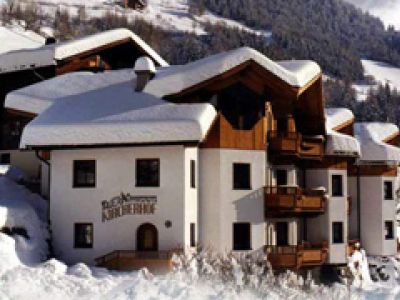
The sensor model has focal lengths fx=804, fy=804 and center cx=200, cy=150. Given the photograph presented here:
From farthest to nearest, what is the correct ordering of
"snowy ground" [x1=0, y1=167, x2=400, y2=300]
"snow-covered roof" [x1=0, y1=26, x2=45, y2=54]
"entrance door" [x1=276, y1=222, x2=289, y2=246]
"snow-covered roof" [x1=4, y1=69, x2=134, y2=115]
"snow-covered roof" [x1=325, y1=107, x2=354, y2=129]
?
"snow-covered roof" [x1=0, y1=26, x2=45, y2=54] < "snow-covered roof" [x1=325, y1=107, x2=354, y2=129] < "snow-covered roof" [x1=4, y1=69, x2=134, y2=115] < "entrance door" [x1=276, y1=222, x2=289, y2=246] < "snowy ground" [x1=0, y1=167, x2=400, y2=300]

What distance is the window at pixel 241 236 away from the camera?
32.8 meters

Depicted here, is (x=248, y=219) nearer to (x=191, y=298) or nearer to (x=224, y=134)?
(x=224, y=134)

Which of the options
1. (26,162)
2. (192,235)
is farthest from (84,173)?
(26,162)

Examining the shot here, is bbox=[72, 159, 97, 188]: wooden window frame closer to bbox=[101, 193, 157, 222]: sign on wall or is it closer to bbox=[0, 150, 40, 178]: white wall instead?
bbox=[101, 193, 157, 222]: sign on wall

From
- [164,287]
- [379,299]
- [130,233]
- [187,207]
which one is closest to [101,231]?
[130,233]

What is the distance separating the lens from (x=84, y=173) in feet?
105

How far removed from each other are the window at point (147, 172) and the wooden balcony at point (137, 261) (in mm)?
2701

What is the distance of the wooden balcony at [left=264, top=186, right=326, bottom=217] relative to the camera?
109 feet

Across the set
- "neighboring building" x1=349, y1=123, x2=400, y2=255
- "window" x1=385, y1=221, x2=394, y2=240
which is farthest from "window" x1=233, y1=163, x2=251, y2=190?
"window" x1=385, y1=221, x2=394, y2=240

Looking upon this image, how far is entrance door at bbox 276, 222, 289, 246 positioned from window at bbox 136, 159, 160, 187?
22.7 feet

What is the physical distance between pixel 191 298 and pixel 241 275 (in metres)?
3.89

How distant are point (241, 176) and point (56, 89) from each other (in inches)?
388

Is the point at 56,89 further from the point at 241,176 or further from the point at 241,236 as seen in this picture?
the point at 241,236

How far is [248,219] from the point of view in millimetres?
33062
